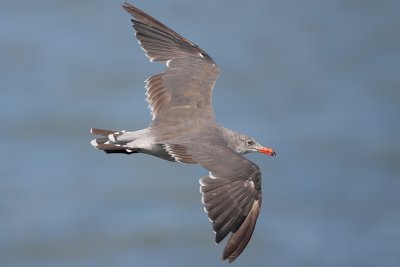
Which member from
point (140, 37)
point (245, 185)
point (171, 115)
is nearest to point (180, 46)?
point (140, 37)

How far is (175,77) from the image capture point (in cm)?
1446

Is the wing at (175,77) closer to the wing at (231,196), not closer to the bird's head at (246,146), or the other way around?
the bird's head at (246,146)

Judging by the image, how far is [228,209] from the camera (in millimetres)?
11859

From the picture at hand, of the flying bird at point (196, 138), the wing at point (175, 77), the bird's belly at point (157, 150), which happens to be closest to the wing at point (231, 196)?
the flying bird at point (196, 138)

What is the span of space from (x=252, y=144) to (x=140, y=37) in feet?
6.74

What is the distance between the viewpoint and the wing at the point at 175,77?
13969 millimetres

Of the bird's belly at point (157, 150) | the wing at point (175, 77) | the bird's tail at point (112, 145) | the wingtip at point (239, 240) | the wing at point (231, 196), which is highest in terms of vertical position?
the wing at point (175, 77)

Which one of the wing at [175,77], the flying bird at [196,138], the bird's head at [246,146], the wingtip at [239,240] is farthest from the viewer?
the bird's head at [246,146]

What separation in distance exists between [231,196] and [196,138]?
1290 mm

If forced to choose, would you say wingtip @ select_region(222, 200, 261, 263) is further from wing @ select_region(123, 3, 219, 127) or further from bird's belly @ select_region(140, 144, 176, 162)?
wing @ select_region(123, 3, 219, 127)

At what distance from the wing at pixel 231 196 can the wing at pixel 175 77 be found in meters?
1.50

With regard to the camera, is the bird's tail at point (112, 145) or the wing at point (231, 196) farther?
the bird's tail at point (112, 145)

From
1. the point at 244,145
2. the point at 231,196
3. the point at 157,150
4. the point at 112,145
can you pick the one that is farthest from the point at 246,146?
the point at 231,196

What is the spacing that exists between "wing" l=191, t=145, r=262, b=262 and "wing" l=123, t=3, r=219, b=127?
150 cm
